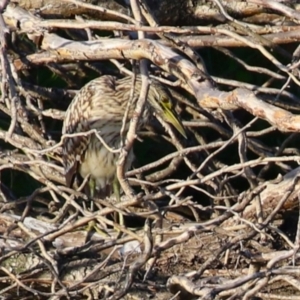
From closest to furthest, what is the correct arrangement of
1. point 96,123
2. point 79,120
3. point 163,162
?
point 163,162 < point 79,120 < point 96,123

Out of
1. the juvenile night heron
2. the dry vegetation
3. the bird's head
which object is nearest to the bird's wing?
the juvenile night heron

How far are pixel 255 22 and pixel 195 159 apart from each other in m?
0.78

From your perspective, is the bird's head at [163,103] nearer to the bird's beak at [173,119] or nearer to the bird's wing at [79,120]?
the bird's beak at [173,119]

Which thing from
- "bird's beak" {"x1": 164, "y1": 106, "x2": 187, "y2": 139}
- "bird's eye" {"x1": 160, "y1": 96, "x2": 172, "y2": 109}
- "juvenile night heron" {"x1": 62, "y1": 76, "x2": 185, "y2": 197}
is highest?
"bird's eye" {"x1": 160, "y1": 96, "x2": 172, "y2": 109}

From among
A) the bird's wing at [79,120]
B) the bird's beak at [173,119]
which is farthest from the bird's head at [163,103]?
the bird's wing at [79,120]

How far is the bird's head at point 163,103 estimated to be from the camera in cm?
434

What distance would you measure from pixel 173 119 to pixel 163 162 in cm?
71

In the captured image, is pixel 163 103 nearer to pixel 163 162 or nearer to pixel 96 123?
pixel 96 123

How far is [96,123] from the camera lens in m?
4.80

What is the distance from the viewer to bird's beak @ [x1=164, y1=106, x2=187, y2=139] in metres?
4.26

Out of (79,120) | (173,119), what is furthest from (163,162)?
(79,120)

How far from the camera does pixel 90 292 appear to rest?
3807 millimetres

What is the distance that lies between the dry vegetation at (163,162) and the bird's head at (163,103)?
63 mm

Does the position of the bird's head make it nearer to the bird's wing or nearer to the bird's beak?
the bird's beak
